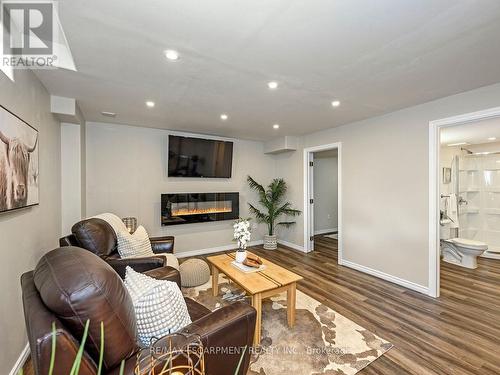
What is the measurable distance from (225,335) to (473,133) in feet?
16.1

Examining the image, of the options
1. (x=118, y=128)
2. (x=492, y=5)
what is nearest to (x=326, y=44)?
(x=492, y=5)

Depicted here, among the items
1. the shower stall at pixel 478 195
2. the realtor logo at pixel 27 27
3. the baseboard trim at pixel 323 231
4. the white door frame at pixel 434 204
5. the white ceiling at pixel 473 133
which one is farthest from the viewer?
the baseboard trim at pixel 323 231

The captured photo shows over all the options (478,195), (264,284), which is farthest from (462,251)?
(264,284)

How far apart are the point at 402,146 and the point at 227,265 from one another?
2.77 m

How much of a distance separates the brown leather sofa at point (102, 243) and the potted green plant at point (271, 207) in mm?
2934

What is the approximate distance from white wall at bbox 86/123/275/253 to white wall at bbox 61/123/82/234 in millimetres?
666

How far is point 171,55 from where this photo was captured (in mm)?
1809

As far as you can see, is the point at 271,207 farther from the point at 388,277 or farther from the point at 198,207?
the point at 388,277

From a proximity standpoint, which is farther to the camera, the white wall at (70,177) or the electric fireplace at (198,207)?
the electric fireplace at (198,207)

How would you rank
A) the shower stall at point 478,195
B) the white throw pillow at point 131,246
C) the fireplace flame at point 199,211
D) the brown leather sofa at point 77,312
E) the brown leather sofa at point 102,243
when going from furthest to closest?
the shower stall at point 478,195, the fireplace flame at point 199,211, the white throw pillow at point 131,246, the brown leather sofa at point 102,243, the brown leather sofa at point 77,312

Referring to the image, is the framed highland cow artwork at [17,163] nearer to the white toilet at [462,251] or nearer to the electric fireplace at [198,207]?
the electric fireplace at [198,207]

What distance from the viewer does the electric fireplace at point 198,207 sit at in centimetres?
420

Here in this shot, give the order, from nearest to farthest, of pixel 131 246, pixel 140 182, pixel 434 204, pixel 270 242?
pixel 131 246
pixel 434 204
pixel 140 182
pixel 270 242

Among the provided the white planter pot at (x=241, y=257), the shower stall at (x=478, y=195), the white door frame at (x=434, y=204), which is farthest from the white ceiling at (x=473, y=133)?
the white planter pot at (x=241, y=257)
